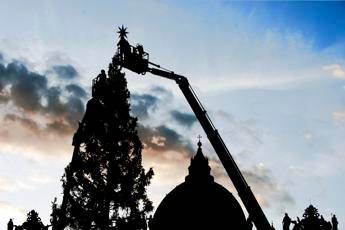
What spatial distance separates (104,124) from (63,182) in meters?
5.07

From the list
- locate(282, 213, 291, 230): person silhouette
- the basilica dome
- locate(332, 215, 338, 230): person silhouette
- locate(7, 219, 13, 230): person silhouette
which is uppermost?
the basilica dome

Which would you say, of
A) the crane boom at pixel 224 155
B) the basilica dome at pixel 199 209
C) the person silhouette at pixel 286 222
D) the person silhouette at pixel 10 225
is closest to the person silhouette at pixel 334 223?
the basilica dome at pixel 199 209

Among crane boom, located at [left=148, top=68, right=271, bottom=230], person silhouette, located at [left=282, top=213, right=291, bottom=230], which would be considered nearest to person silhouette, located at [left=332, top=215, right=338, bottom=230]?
person silhouette, located at [left=282, top=213, right=291, bottom=230]

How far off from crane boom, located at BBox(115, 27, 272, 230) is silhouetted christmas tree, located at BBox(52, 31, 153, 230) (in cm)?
261

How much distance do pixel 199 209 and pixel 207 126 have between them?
1375cm

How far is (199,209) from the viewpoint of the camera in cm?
4106

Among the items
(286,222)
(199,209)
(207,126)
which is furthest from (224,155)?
(199,209)

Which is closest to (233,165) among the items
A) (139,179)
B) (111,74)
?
(139,179)

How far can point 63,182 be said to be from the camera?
3269cm

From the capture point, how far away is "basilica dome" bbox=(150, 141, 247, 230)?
4072 cm

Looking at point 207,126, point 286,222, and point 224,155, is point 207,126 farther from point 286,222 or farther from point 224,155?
point 286,222

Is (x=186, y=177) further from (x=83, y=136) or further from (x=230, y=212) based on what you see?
(x=83, y=136)

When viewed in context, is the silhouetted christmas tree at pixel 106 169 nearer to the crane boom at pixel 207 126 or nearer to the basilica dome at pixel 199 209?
the crane boom at pixel 207 126

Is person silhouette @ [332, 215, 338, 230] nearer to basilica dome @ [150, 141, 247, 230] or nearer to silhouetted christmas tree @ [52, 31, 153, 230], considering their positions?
basilica dome @ [150, 141, 247, 230]
